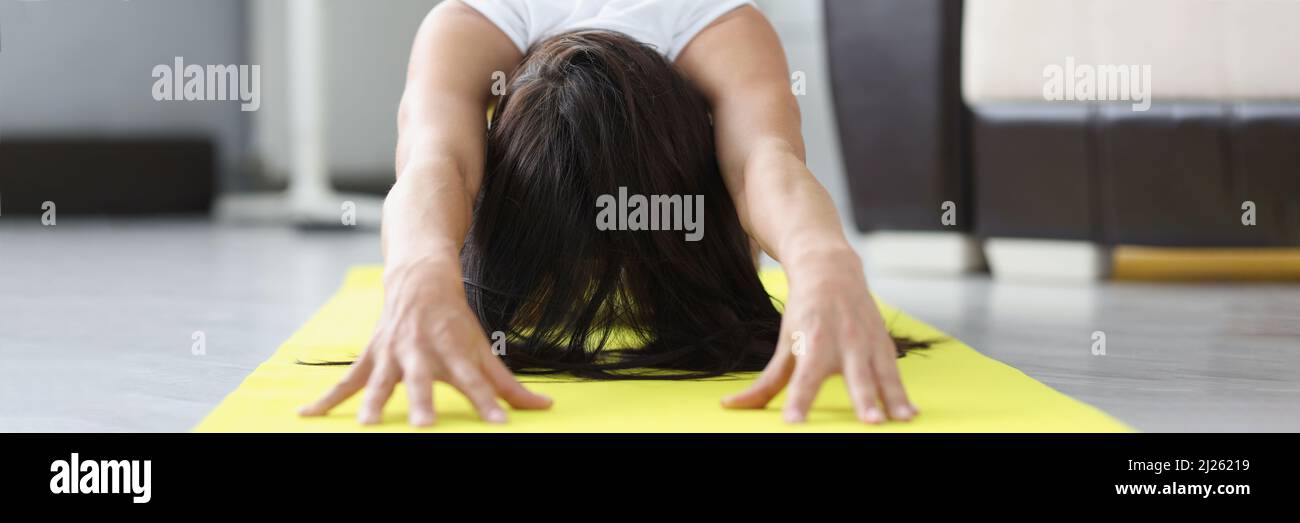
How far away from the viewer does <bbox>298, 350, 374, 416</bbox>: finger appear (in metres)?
1.04

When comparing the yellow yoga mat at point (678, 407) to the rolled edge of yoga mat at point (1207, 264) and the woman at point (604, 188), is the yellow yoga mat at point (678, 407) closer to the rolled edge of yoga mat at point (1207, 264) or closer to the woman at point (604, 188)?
the woman at point (604, 188)

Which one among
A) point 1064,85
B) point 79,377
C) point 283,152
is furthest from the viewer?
point 283,152

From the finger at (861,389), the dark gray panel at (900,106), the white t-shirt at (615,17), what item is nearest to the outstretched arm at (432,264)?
the white t-shirt at (615,17)

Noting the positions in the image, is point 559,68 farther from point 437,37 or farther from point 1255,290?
point 1255,290

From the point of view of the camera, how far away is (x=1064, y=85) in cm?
259

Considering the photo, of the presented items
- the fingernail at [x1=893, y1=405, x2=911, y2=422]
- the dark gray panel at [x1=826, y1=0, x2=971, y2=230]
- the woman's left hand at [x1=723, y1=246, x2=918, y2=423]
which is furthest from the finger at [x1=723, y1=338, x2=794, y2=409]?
the dark gray panel at [x1=826, y1=0, x2=971, y2=230]

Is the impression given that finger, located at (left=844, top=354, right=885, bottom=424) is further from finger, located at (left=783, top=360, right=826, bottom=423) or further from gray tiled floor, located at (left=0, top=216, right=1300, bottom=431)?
gray tiled floor, located at (left=0, top=216, right=1300, bottom=431)

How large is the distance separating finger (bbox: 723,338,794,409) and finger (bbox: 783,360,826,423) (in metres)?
0.05

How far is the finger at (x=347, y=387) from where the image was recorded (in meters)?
1.04

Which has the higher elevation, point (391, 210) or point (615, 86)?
point (615, 86)

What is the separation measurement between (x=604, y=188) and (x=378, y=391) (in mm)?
454
